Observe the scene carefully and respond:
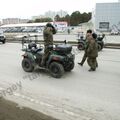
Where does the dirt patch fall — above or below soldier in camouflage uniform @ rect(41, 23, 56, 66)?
below

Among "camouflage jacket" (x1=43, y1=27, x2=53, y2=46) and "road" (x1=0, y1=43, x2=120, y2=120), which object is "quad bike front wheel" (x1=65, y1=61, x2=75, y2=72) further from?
"camouflage jacket" (x1=43, y1=27, x2=53, y2=46)

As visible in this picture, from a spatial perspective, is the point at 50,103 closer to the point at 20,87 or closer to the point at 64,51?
the point at 20,87

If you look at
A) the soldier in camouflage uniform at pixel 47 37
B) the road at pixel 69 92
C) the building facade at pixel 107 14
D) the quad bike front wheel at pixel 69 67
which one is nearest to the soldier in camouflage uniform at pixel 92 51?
the road at pixel 69 92

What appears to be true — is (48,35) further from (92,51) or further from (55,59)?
(92,51)

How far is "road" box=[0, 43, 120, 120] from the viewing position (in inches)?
215

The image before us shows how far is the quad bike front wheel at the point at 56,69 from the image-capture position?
8.38 meters

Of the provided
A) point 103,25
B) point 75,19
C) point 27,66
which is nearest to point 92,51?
point 27,66

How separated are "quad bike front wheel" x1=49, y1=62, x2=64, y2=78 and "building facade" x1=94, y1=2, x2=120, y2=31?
246ft

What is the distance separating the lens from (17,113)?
510cm

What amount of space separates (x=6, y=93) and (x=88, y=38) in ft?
13.7

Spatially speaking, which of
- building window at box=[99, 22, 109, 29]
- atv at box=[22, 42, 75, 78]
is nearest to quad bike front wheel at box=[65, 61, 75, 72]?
atv at box=[22, 42, 75, 78]

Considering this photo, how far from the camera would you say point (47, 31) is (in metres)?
8.86

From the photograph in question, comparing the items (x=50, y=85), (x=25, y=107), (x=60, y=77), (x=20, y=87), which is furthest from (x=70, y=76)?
(x=25, y=107)

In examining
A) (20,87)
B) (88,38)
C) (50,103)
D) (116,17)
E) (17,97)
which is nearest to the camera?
(50,103)
